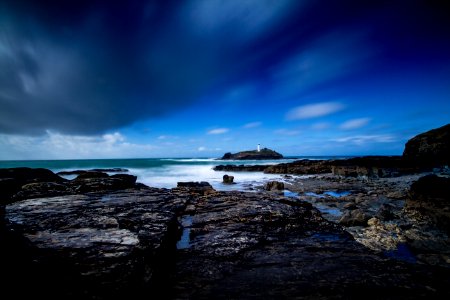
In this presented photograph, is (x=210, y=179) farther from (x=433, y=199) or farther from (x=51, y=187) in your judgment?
(x=433, y=199)

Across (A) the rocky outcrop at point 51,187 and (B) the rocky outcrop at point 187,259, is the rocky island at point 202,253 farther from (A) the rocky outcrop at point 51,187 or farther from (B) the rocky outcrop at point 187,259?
(A) the rocky outcrop at point 51,187

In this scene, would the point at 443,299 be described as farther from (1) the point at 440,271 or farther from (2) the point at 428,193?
(2) the point at 428,193

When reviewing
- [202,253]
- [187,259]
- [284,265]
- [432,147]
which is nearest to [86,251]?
[187,259]

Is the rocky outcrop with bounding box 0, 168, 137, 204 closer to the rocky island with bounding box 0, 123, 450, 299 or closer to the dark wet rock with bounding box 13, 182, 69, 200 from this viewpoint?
the dark wet rock with bounding box 13, 182, 69, 200

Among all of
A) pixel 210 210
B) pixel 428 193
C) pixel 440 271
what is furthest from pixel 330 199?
pixel 440 271

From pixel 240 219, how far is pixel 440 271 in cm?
325

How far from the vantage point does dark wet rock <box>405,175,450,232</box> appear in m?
7.50

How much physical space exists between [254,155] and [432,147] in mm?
85396

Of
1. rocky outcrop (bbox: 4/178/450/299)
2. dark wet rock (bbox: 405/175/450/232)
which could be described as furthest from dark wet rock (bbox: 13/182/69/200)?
dark wet rock (bbox: 405/175/450/232)

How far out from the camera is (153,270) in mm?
2709

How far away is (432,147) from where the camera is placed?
103 ft

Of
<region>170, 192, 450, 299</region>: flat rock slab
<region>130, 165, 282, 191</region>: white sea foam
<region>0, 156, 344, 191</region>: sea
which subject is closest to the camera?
<region>170, 192, 450, 299</region>: flat rock slab

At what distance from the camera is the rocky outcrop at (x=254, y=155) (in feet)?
376

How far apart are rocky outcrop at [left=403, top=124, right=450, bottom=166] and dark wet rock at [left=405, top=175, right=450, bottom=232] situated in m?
30.3
